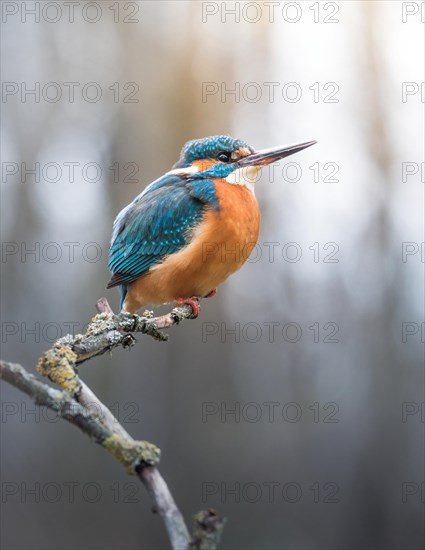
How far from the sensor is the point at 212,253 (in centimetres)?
279

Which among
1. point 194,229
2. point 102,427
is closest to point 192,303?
point 194,229

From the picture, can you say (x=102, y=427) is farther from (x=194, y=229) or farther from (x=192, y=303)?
(x=194, y=229)

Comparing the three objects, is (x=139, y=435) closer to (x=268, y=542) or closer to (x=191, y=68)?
(x=268, y=542)

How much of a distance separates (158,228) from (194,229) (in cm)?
16

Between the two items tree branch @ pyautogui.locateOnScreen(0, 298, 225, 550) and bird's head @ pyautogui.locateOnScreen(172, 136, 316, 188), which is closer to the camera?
tree branch @ pyautogui.locateOnScreen(0, 298, 225, 550)

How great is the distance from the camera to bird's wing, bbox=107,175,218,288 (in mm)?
2908

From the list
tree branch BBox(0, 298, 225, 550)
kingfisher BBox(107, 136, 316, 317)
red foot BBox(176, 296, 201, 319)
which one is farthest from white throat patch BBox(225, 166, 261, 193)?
tree branch BBox(0, 298, 225, 550)

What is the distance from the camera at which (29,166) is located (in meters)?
7.84

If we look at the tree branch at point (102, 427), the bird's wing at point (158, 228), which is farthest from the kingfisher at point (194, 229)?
the tree branch at point (102, 427)

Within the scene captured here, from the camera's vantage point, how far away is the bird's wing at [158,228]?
291 centimetres

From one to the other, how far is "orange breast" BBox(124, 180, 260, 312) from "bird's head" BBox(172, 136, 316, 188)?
5 centimetres

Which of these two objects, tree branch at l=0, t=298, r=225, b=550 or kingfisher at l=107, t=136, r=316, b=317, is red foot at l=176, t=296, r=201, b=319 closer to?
kingfisher at l=107, t=136, r=316, b=317

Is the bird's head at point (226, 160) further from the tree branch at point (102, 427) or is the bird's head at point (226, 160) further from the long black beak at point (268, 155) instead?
the tree branch at point (102, 427)

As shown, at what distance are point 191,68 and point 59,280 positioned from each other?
3196 millimetres
